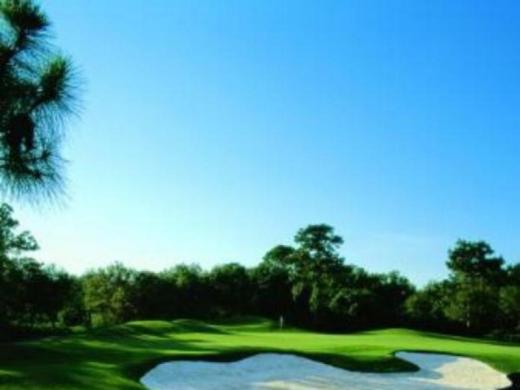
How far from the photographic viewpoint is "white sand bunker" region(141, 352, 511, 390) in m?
23.7

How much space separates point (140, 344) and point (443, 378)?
14.5 m

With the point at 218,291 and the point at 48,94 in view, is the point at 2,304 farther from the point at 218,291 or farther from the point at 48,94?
the point at 48,94

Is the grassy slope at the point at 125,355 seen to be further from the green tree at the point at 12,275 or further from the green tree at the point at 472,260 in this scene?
the green tree at the point at 472,260

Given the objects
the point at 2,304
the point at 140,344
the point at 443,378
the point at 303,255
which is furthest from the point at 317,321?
the point at 443,378

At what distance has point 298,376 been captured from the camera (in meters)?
25.9

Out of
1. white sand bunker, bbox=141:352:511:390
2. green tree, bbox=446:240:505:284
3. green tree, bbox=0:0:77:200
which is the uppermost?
green tree, bbox=446:240:505:284

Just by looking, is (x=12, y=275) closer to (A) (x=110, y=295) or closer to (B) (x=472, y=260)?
(A) (x=110, y=295)

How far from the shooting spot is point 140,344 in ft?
112

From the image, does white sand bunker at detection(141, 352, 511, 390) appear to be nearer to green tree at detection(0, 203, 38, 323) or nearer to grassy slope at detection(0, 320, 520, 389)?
grassy slope at detection(0, 320, 520, 389)

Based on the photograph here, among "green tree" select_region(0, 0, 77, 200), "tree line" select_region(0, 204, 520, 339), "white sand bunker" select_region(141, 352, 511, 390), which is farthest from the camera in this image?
"tree line" select_region(0, 204, 520, 339)

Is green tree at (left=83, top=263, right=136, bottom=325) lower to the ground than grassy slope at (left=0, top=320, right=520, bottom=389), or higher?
higher

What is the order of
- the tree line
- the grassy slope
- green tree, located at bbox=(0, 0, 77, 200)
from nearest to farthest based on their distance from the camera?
green tree, located at bbox=(0, 0, 77, 200) → the grassy slope → the tree line

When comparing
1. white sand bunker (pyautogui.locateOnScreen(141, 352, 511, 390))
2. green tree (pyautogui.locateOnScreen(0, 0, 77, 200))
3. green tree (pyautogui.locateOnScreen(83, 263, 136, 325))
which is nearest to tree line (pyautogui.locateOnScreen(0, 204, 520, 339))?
green tree (pyautogui.locateOnScreen(83, 263, 136, 325))

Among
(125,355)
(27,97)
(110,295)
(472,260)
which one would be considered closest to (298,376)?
(125,355)
